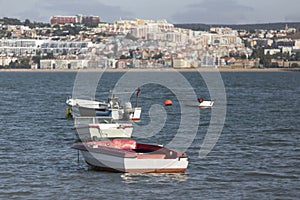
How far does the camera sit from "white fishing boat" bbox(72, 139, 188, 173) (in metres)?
19.9

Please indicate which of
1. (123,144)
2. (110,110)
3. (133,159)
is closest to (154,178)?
(133,159)

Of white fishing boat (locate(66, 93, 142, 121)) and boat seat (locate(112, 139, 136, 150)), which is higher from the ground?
boat seat (locate(112, 139, 136, 150))

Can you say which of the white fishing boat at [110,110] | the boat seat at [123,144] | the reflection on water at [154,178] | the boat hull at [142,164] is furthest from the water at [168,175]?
the white fishing boat at [110,110]

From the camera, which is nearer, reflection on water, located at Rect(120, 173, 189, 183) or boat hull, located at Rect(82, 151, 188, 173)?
reflection on water, located at Rect(120, 173, 189, 183)

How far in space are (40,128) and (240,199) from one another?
17.3 metres

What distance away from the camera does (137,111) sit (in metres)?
36.7

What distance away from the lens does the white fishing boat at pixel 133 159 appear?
19.9 m

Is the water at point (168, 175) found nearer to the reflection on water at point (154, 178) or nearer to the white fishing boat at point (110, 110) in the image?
the reflection on water at point (154, 178)

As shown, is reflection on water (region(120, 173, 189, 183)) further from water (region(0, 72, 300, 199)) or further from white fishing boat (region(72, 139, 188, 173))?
white fishing boat (region(72, 139, 188, 173))

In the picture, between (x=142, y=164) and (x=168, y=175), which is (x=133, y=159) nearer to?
(x=142, y=164)

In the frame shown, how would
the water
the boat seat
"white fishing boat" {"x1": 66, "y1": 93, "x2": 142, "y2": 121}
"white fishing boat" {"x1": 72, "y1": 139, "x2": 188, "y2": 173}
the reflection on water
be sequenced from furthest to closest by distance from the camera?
1. "white fishing boat" {"x1": 66, "y1": 93, "x2": 142, "y2": 121}
2. the boat seat
3. "white fishing boat" {"x1": 72, "y1": 139, "x2": 188, "y2": 173}
4. the reflection on water
5. the water

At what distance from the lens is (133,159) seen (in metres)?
19.9

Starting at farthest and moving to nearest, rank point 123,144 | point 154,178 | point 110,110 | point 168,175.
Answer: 1. point 110,110
2. point 123,144
3. point 168,175
4. point 154,178

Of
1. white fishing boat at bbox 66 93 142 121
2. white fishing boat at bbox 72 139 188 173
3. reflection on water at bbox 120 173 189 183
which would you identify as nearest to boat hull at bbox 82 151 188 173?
white fishing boat at bbox 72 139 188 173
